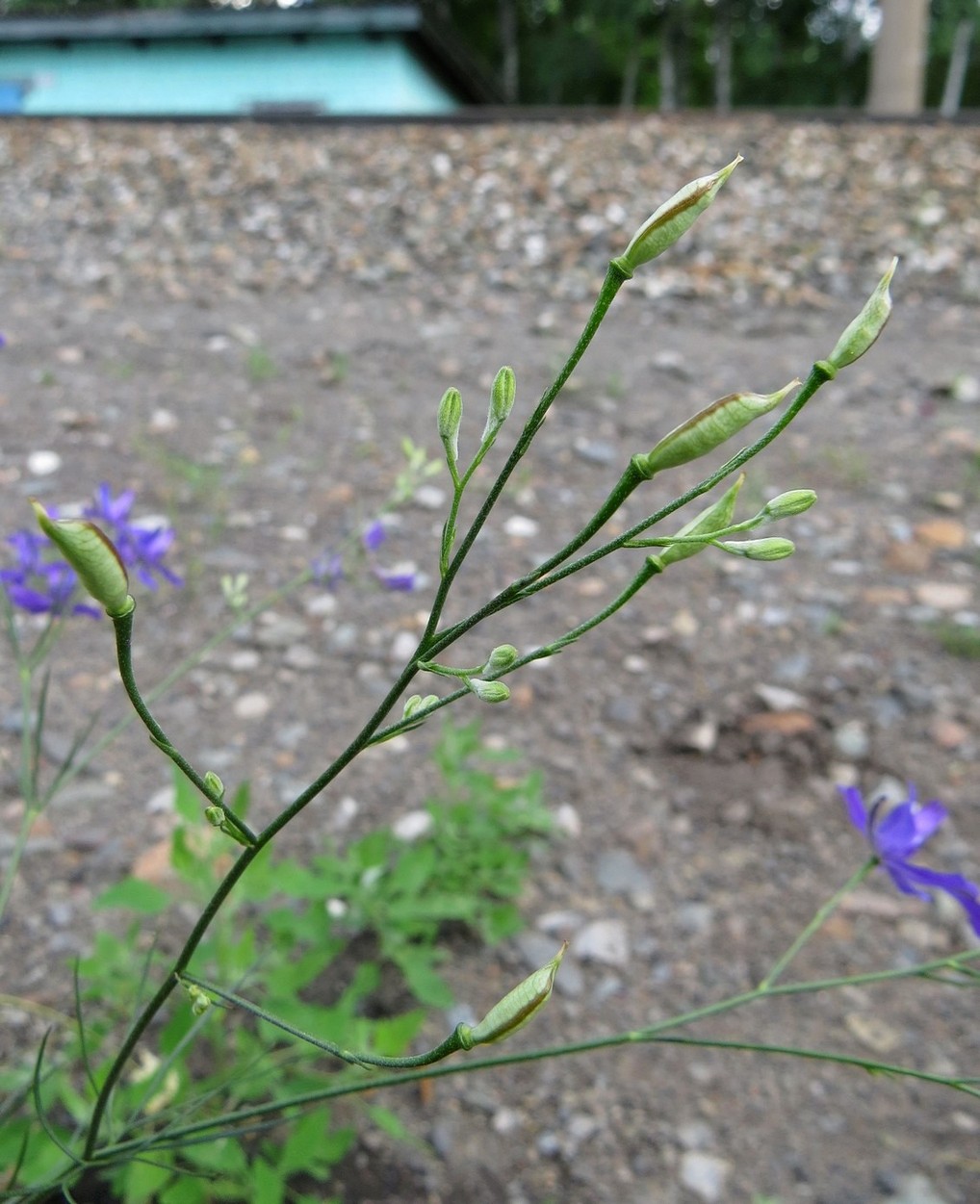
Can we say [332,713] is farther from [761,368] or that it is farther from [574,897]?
[761,368]

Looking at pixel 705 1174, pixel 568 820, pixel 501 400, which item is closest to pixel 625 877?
pixel 568 820

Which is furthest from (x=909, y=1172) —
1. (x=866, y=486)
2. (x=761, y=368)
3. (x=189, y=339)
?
(x=189, y=339)

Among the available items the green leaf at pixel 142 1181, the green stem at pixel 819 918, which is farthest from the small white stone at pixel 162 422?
the green stem at pixel 819 918

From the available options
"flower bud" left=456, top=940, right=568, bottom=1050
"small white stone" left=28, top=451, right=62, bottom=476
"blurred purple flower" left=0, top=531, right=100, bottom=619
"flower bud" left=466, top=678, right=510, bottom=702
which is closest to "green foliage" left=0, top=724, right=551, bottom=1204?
"blurred purple flower" left=0, top=531, right=100, bottom=619

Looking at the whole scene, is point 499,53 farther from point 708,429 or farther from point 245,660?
point 708,429

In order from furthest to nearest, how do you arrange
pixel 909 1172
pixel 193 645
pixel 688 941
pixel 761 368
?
pixel 761 368 < pixel 193 645 < pixel 688 941 < pixel 909 1172

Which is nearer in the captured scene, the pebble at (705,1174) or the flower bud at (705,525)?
the flower bud at (705,525)

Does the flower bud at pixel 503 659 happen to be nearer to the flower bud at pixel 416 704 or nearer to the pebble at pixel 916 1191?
the flower bud at pixel 416 704
